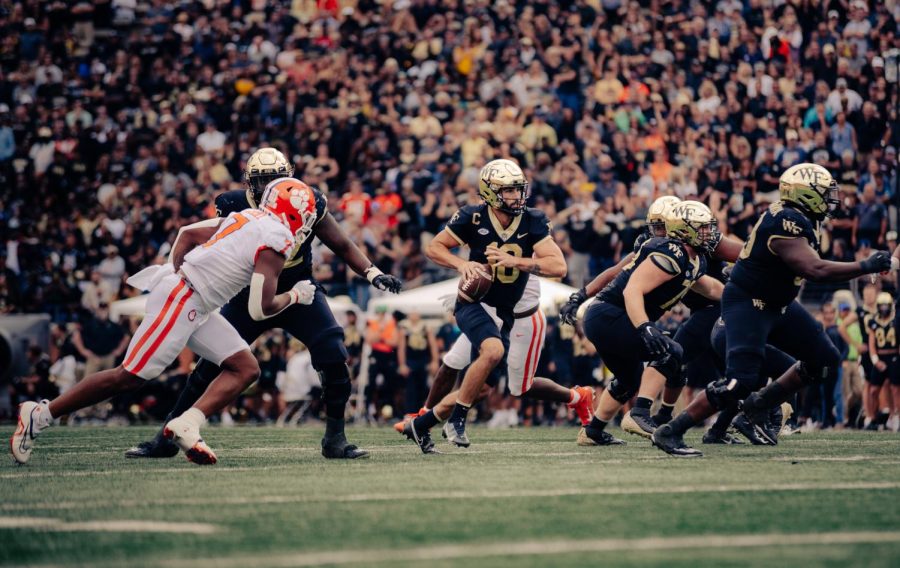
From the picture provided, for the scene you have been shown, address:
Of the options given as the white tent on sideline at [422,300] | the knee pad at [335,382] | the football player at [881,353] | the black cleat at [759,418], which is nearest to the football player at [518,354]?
the black cleat at [759,418]

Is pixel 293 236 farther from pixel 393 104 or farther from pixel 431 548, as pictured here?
pixel 393 104

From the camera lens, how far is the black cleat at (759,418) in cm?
966

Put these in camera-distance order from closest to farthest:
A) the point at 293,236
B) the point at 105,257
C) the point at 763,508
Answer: the point at 763,508, the point at 293,236, the point at 105,257

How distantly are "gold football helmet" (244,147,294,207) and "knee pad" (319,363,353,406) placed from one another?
133cm

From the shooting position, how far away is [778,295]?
9000 mm

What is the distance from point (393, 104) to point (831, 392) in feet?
29.0

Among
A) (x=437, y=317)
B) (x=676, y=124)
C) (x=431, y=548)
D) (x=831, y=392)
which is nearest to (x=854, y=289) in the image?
(x=831, y=392)

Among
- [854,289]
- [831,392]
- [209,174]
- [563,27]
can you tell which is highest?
[563,27]

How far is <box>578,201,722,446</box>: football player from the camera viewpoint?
916cm

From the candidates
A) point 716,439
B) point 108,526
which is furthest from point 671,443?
point 108,526

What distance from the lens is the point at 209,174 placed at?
21.6 metres

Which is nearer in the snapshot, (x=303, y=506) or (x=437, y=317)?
(x=303, y=506)

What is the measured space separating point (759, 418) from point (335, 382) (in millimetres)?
3376

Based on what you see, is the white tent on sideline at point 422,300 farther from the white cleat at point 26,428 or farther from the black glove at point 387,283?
the white cleat at point 26,428
